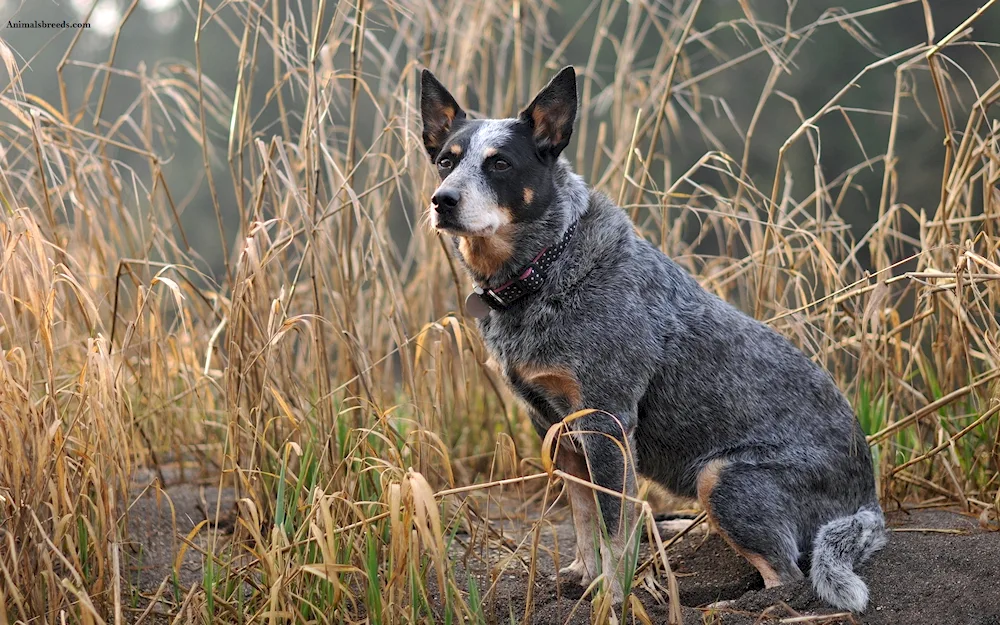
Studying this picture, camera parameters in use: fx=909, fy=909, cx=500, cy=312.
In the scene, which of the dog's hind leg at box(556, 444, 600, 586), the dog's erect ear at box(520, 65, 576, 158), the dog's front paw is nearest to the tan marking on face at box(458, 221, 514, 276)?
the dog's erect ear at box(520, 65, 576, 158)

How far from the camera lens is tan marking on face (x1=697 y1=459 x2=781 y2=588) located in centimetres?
257

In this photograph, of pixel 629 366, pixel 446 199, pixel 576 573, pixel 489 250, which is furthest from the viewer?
pixel 576 573

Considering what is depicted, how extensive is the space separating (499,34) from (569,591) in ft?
13.5

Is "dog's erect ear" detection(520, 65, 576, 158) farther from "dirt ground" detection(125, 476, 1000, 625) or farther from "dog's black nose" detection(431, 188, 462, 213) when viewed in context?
"dirt ground" detection(125, 476, 1000, 625)

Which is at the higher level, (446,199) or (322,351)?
(446,199)

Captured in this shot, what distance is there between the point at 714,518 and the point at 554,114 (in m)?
1.27

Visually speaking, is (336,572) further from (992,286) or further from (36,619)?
(992,286)

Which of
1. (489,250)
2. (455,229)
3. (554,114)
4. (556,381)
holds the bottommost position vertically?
(556,381)

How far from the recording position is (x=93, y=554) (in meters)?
2.48

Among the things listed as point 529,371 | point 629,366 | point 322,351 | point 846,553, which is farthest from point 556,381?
point 846,553

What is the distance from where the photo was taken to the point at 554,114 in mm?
2719

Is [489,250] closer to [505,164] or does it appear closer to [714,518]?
[505,164]

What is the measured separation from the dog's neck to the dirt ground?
80 cm

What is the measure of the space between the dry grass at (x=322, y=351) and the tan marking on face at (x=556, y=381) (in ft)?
0.79
